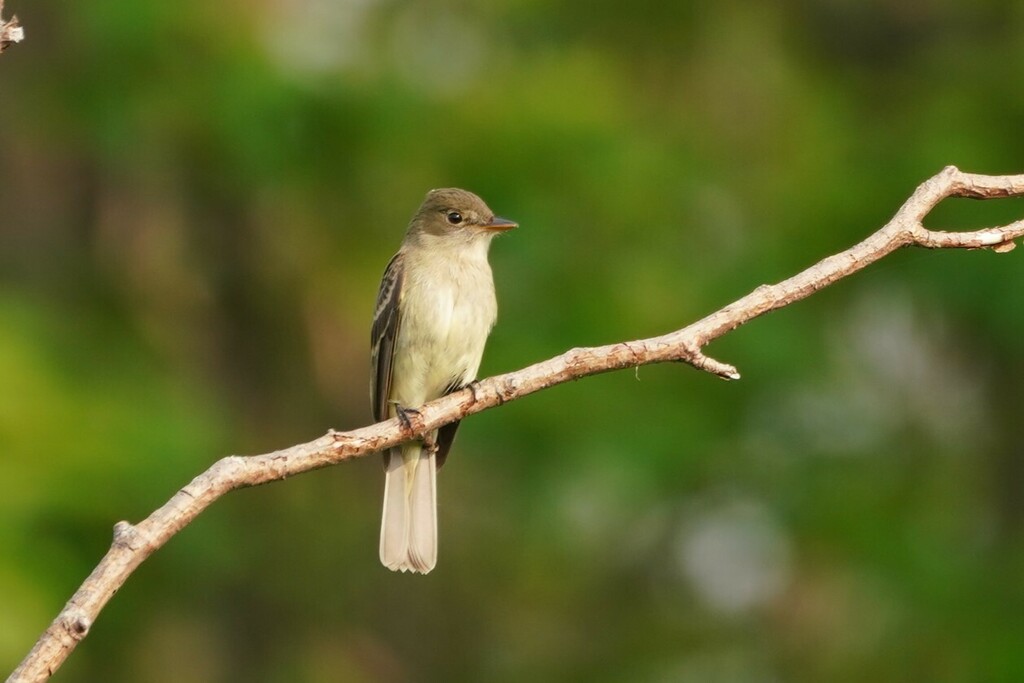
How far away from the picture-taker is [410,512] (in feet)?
19.4

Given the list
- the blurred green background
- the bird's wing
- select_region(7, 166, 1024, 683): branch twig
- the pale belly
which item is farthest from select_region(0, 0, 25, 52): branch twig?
the blurred green background

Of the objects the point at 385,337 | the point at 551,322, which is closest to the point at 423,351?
the point at 385,337

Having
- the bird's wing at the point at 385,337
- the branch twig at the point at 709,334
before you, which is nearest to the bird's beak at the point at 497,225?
the bird's wing at the point at 385,337

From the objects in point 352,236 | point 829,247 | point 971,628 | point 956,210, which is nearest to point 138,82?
point 352,236

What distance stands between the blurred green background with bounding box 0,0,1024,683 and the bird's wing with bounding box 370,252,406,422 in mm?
2297

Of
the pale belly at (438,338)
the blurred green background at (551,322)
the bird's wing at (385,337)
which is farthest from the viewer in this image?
the blurred green background at (551,322)

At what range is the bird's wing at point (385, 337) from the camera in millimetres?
6121

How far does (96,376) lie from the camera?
8914 millimetres

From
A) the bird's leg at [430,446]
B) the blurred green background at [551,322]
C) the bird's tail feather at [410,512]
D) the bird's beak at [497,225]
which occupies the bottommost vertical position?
the bird's tail feather at [410,512]

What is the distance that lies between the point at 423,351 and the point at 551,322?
3.37 metres

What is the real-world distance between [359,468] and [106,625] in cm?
234

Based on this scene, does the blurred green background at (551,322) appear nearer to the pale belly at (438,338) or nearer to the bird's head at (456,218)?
the bird's head at (456,218)

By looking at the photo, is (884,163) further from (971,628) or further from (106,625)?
(106,625)

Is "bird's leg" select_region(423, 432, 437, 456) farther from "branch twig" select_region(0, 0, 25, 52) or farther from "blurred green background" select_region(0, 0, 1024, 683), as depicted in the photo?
"branch twig" select_region(0, 0, 25, 52)
